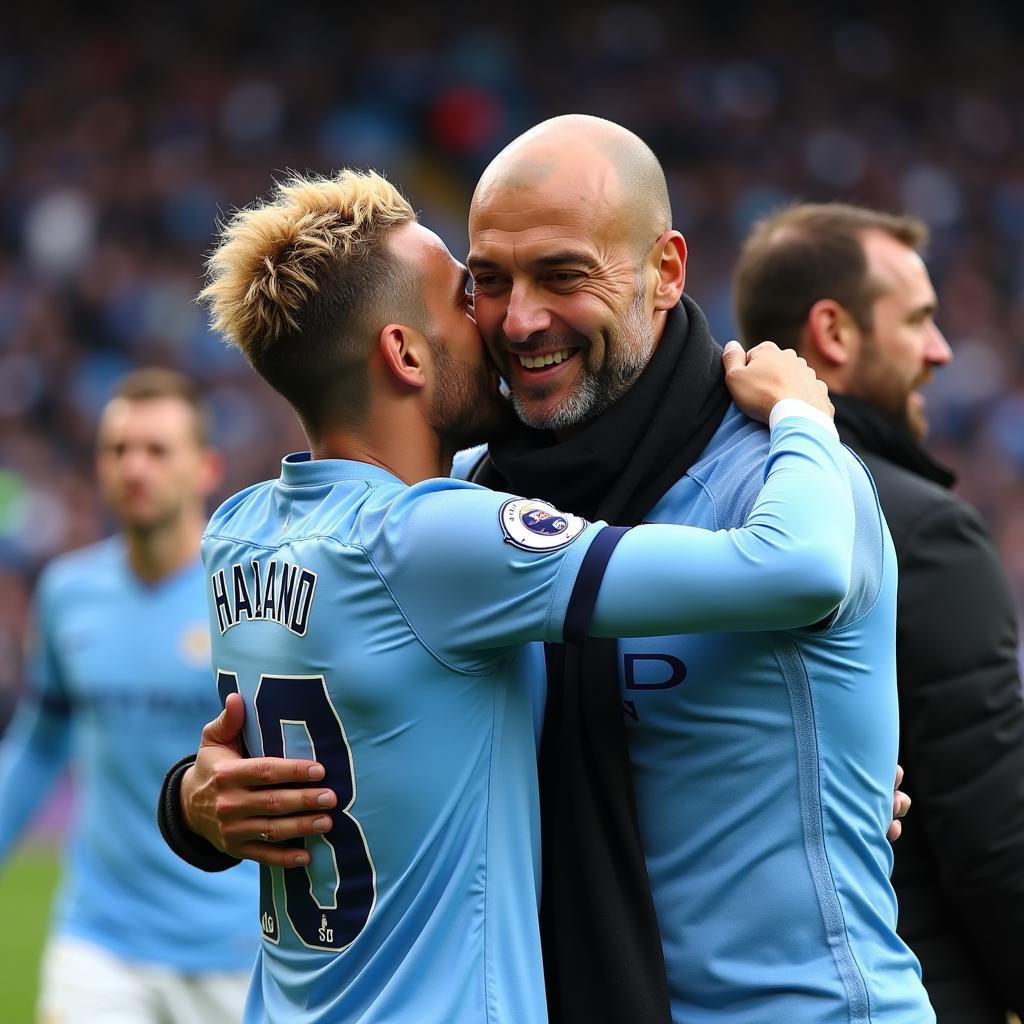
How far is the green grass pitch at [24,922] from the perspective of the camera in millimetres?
8797

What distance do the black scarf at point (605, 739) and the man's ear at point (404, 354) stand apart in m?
0.24

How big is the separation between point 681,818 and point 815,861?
228 millimetres

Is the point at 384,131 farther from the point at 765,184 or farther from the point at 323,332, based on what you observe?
the point at 323,332

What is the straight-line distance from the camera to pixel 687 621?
2432mm

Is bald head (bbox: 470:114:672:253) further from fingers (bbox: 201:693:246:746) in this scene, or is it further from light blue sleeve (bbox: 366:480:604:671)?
fingers (bbox: 201:693:246:746)

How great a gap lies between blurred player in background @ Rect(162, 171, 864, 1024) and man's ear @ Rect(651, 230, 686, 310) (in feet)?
0.73

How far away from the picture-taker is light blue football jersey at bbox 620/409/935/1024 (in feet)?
8.37

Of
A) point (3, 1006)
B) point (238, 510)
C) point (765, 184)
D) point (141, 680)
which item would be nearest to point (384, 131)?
point (765, 184)

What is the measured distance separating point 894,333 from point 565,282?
4.00 ft

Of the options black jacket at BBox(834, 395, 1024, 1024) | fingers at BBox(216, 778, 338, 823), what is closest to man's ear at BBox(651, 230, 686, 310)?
black jacket at BBox(834, 395, 1024, 1024)

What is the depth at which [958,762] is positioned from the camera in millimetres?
3207

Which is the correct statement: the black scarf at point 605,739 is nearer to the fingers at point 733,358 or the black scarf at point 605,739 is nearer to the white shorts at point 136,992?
the fingers at point 733,358

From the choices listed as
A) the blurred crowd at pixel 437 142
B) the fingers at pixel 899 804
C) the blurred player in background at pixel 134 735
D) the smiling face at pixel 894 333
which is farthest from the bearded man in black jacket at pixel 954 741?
the blurred crowd at pixel 437 142

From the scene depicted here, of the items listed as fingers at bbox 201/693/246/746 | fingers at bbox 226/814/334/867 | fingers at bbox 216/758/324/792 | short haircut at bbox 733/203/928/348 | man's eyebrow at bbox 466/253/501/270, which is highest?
short haircut at bbox 733/203/928/348
